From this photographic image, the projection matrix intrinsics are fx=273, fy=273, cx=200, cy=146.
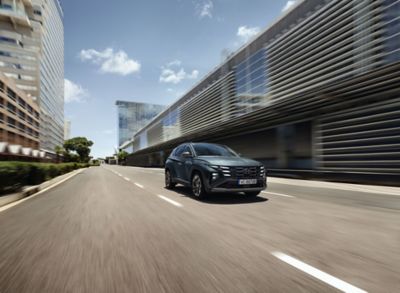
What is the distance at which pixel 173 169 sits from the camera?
31.0 ft

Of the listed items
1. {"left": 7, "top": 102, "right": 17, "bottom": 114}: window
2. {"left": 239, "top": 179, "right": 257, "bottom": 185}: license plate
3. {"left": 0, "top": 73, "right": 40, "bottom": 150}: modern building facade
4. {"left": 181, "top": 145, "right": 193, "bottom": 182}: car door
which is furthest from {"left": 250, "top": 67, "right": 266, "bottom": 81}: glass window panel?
{"left": 7, "top": 102, "right": 17, "bottom": 114}: window

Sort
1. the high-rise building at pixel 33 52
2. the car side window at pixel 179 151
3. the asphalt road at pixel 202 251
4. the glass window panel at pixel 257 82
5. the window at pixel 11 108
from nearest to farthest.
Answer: the asphalt road at pixel 202 251
the car side window at pixel 179 151
the glass window panel at pixel 257 82
the window at pixel 11 108
the high-rise building at pixel 33 52

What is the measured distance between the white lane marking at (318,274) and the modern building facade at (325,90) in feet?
34.2

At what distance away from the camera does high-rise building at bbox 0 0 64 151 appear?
87562 millimetres

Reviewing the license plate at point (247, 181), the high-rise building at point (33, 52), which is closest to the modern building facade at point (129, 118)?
the high-rise building at point (33, 52)

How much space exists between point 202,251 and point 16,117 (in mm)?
73872

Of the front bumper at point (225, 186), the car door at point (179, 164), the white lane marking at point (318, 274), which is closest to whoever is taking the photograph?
the white lane marking at point (318, 274)

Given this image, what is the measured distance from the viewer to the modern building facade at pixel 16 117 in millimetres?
54750

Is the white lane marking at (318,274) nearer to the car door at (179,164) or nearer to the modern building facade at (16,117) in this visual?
the car door at (179,164)

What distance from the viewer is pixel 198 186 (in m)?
7.25

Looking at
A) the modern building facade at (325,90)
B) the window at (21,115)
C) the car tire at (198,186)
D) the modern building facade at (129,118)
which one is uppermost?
the modern building facade at (129,118)

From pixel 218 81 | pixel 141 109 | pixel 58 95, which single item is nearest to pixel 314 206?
pixel 218 81

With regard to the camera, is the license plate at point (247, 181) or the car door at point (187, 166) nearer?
the license plate at point (247, 181)

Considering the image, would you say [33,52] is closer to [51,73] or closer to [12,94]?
Result: [51,73]
